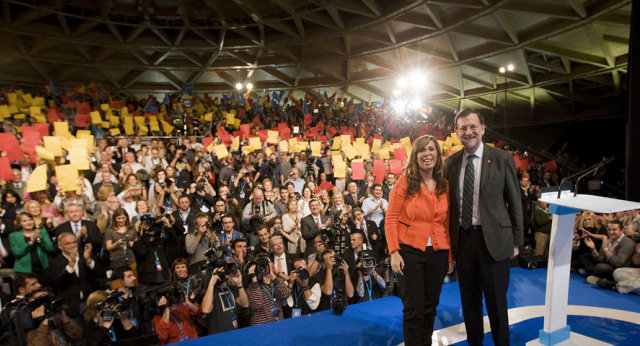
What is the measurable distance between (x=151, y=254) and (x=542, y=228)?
5.17 metres

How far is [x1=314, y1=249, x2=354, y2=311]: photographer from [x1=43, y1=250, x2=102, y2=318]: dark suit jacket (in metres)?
2.25

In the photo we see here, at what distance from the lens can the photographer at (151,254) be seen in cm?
399

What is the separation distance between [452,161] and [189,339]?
251cm

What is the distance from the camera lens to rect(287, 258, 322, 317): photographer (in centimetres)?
375

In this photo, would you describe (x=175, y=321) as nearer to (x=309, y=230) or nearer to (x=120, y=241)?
(x=120, y=241)

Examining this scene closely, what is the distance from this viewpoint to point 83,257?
3834mm

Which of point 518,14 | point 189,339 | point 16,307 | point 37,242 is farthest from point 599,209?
point 518,14

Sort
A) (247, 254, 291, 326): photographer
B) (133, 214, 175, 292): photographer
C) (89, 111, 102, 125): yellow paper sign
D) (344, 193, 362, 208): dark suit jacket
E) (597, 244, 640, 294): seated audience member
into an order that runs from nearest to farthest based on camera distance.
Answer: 1. (247, 254, 291, 326): photographer
2. (597, 244, 640, 294): seated audience member
3. (133, 214, 175, 292): photographer
4. (344, 193, 362, 208): dark suit jacket
5. (89, 111, 102, 125): yellow paper sign

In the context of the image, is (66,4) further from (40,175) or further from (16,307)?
(16,307)

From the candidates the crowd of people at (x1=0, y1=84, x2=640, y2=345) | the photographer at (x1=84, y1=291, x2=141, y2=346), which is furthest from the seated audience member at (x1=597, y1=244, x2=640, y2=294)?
the photographer at (x1=84, y1=291, x2=141, y2=346)

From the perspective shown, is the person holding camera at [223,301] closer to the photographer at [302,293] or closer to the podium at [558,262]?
the photographer at [302,293]

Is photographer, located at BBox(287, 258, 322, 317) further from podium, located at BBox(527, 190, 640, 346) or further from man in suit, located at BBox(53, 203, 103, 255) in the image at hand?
man in suit, located at BBox(53, 203, 103, 255)

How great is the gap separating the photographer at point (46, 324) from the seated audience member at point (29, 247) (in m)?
0.90

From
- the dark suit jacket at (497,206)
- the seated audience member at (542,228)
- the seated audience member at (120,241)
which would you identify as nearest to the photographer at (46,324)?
the seated audience member at (120,241)
